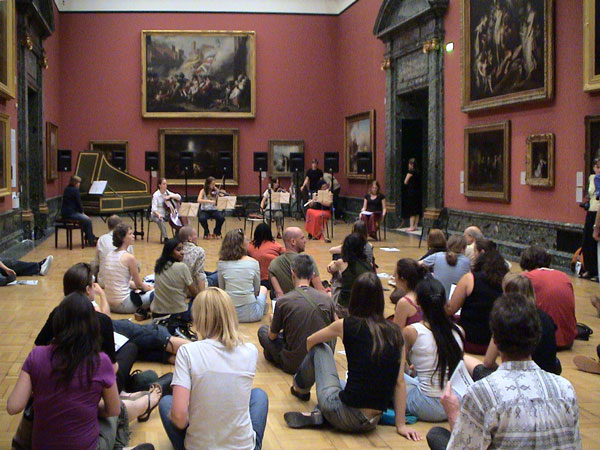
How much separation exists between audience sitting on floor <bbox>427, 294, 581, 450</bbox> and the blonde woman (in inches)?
61.3

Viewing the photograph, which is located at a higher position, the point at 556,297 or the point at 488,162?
the point at 488,162

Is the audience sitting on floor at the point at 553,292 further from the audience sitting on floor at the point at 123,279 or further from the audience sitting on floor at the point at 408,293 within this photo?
the audience sitting on floor at the point at 123,279

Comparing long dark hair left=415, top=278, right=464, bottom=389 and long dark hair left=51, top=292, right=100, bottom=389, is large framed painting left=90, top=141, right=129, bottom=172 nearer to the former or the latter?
long dark hair left=415, top=278, right=464, bottom=389

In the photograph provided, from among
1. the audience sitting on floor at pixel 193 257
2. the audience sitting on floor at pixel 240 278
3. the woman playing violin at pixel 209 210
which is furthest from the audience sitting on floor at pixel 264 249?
the woman playing violin at pixel 209 210

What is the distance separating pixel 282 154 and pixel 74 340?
22.2 m

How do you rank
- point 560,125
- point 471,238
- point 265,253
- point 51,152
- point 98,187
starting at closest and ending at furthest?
1. point 471,238
2. point 265,253
3. point 560,125
4. point 98,187
5. point 51,152

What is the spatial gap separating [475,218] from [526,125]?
258 cm

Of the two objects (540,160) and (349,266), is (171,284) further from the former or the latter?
(540,160)

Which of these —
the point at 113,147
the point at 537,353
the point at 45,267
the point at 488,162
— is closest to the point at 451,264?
the point at 537,353

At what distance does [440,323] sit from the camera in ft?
17.1

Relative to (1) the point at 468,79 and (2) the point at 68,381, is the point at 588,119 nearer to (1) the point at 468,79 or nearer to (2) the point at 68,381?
(1) the point at 468,79

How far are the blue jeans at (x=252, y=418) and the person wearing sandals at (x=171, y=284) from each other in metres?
3.43

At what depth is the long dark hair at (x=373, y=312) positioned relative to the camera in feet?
16.2

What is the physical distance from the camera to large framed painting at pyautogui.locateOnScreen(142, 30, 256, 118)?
25250 mm
